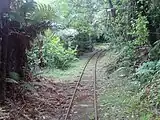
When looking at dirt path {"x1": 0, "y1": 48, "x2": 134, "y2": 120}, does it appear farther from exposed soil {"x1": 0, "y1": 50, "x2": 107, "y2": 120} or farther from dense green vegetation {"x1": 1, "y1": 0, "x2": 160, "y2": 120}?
dense green vegetation {"x1": 1, "y1": 0, "x2": 160, "y2": 120}

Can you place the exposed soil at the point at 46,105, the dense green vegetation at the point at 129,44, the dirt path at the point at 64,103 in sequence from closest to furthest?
1. the exposed soil at the point at 46,105
2. the dirt path at the point at 64,103
3. the dense green vegetation at the point at 129,44

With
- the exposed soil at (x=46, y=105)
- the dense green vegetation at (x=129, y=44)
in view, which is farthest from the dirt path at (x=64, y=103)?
the dense green vegetation at (x=129, y=44)

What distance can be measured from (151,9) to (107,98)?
4094 mm

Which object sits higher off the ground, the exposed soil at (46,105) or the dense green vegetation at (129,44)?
the dense green vegetation at (129,44)

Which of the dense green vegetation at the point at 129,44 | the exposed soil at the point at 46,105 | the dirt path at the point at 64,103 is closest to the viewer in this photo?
the exposed soil at the point at 46,105

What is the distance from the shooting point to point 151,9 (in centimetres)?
1290

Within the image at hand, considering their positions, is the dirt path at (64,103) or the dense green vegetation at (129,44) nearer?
the dirt path at (64,103)

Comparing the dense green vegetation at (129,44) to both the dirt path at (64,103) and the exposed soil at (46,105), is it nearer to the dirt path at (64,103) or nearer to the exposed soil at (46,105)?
the dirt path at (64,103)

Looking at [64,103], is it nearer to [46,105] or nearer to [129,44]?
[46,105]

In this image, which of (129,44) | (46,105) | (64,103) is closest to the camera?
(46,105)

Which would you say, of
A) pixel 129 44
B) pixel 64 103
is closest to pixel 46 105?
pixel 64 103

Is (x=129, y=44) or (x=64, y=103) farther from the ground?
(x=129, y=44)

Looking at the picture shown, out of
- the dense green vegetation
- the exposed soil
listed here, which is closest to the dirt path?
the exposed soil

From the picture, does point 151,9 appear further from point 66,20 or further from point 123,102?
point 66,20
